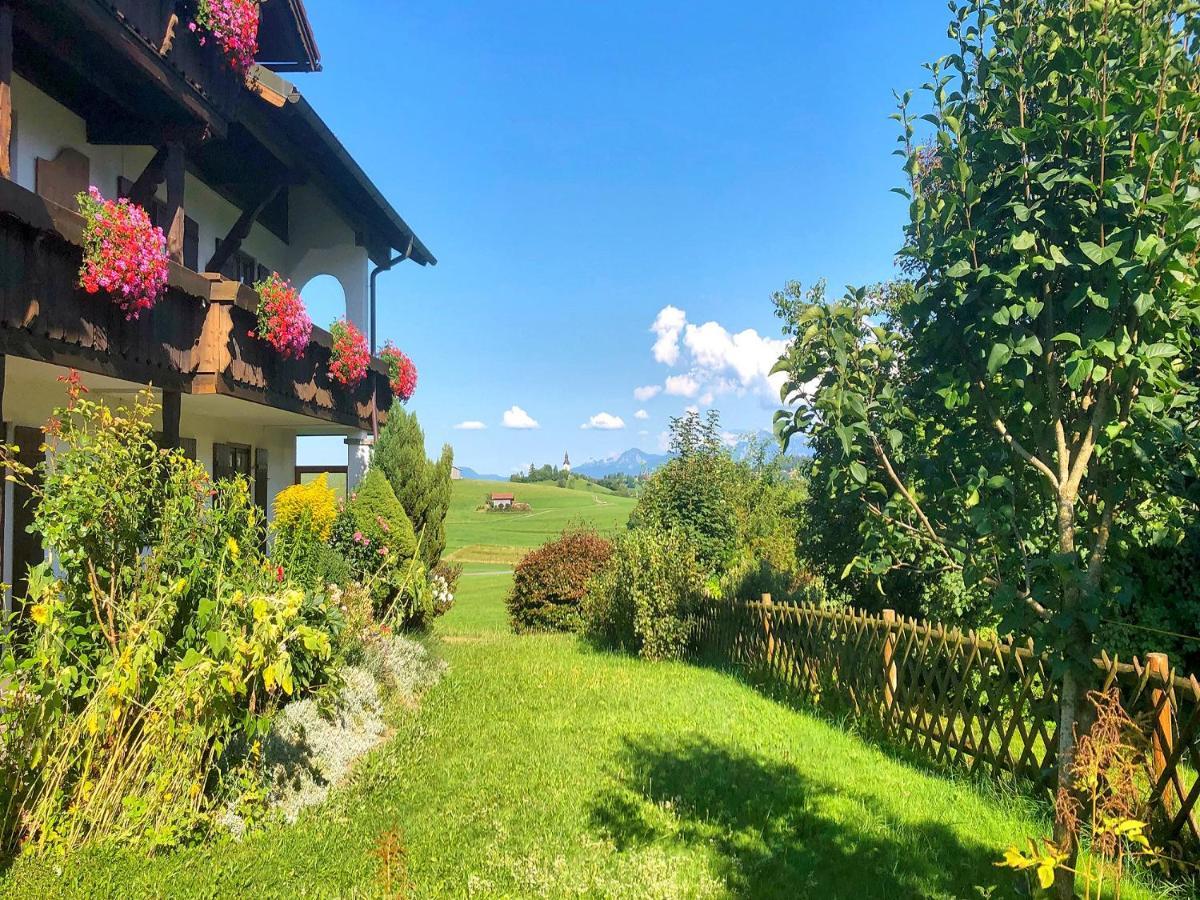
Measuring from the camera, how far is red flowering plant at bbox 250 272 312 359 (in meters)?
8.91

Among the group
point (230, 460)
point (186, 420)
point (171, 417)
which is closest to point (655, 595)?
point (171, 417)

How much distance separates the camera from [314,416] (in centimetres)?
1127

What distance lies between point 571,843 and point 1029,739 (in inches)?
146

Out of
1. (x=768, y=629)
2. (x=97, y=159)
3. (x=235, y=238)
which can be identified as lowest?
(x=768, y=629)

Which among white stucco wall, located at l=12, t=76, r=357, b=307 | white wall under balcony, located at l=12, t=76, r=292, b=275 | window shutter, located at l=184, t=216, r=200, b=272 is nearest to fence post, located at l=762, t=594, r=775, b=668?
white stucco wall, located at l=12, t=76, r=357, b=307

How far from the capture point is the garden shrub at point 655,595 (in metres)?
11.9

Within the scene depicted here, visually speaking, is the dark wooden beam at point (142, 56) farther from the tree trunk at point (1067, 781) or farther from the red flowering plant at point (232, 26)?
the tree trunk at point (1067, 781)

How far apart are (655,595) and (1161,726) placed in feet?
25.3

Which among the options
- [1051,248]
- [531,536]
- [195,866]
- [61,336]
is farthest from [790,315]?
[531,536]

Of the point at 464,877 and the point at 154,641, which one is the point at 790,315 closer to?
the point at 464,877

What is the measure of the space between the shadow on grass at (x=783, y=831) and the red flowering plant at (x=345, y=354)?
7693mm

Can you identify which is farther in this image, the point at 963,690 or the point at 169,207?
the point at 169,207

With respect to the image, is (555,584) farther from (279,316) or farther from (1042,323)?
(1042,323)

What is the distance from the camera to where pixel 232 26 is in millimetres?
8305
